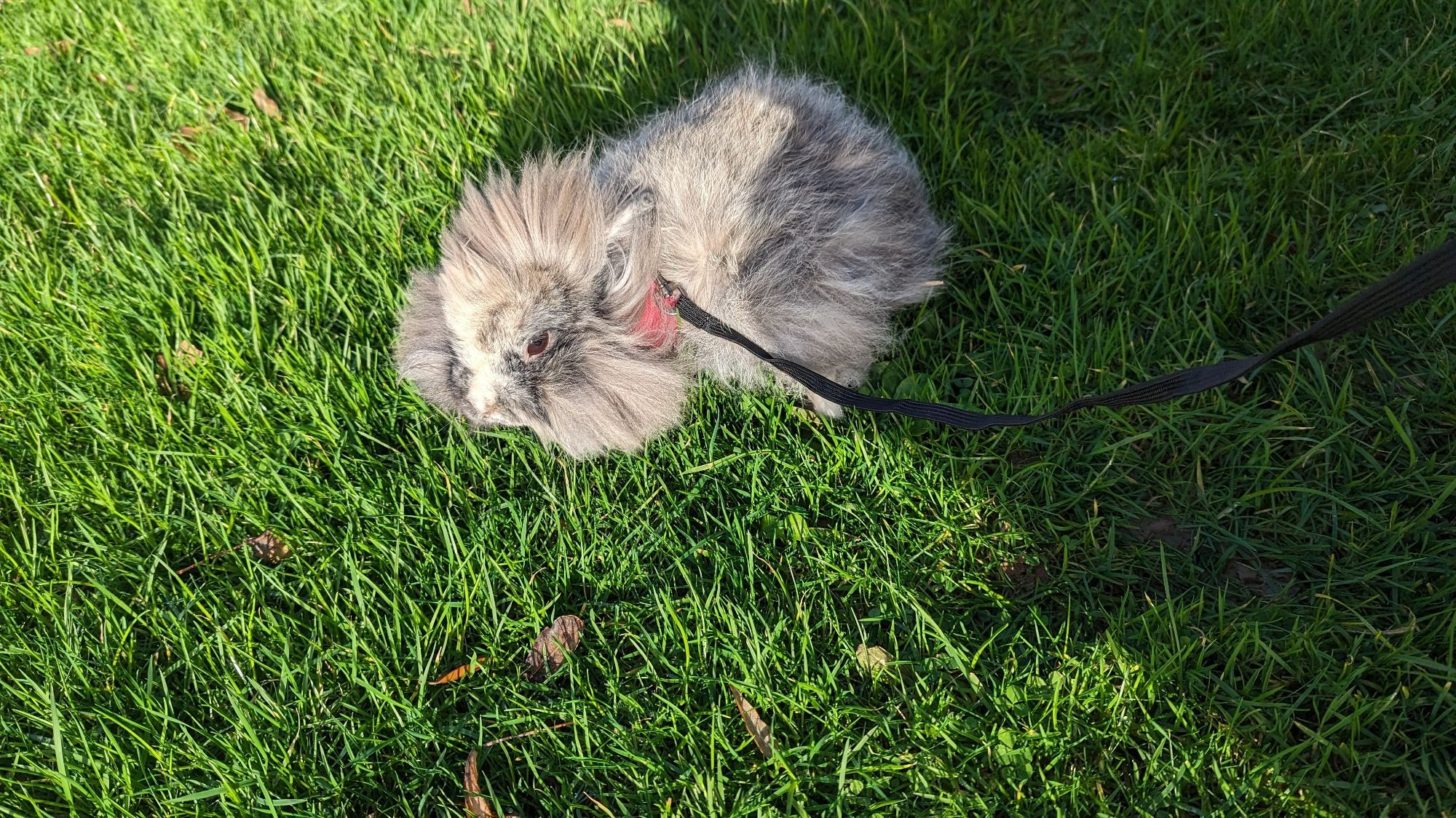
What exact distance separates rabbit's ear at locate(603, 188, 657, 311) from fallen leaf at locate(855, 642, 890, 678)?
115 cm

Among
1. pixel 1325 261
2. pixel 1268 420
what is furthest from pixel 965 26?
pixel 1268 420

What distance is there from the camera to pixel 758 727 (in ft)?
6.81

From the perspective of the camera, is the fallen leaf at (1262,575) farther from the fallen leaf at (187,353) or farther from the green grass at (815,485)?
the fallen leaf at (187,353)

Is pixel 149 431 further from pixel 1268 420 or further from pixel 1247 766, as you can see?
pixel 1268 420

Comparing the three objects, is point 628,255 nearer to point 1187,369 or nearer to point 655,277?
point 655,277

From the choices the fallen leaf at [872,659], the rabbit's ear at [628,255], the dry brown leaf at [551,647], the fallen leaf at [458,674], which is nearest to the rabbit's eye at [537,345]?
the rabbit's ear at [628,255]

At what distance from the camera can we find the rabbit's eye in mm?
2258

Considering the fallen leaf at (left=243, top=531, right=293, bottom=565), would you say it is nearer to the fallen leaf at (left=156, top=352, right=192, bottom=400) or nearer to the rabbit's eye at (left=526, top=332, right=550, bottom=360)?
the fallen leaf at (left=156, top=352, right=192, bottom=400)

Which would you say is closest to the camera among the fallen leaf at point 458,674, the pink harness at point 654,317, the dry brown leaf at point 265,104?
the fallen leaf at point 458,674

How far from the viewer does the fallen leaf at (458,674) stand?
7.37 ft

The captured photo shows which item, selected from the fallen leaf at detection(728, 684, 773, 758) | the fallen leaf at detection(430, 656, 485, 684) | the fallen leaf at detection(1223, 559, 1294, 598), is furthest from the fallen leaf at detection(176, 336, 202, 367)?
the fallen leaf at detection(1223, 559, 1294, 598)

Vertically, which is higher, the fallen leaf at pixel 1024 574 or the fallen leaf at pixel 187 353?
the fallen leaf at pixel 187 353

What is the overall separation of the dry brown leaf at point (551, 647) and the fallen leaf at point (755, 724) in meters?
0.48

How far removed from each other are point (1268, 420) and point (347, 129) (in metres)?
3.61
